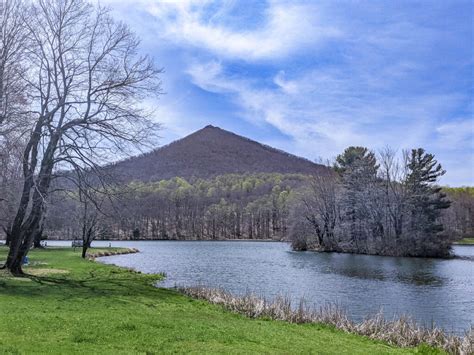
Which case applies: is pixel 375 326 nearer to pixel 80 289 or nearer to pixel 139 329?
pixel 139 329

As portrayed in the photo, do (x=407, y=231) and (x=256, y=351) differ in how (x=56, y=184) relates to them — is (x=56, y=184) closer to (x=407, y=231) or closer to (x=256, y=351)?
(x=256, y=351)

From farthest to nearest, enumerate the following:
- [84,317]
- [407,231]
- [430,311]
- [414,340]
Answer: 1. [407,231]
2. [430,311]
3. [414,340]
4. [84,317]

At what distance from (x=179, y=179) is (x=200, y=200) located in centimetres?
3259

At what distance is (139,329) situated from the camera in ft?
35.7

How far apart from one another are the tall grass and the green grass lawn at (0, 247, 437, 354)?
69 cm

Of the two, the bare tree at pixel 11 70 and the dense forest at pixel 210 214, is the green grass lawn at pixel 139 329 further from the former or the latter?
the dense forest at pixel 210 214

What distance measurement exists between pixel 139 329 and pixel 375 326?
705 cm

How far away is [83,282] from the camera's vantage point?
828 inches

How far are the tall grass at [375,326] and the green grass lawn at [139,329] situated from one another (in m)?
0.69

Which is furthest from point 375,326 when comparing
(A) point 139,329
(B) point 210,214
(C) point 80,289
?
(B) point 210,214

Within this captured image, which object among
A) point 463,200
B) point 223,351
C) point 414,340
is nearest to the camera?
point 223,351

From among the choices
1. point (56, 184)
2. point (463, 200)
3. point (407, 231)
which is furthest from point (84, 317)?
point (463, 200)

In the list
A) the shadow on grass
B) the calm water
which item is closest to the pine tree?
the calm water

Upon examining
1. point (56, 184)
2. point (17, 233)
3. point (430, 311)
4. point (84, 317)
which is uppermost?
point (56, 184)
